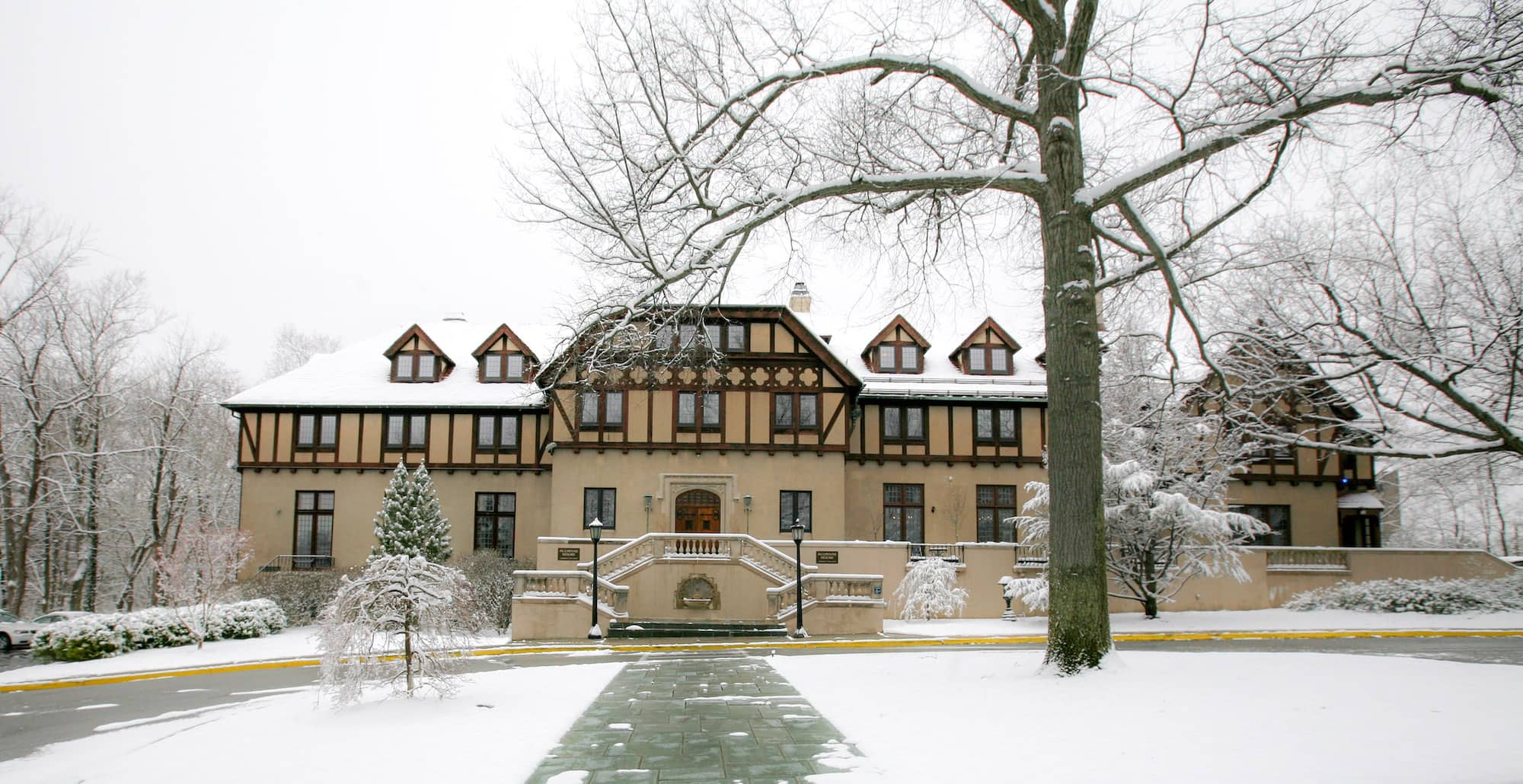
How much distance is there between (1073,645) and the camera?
1026 cm

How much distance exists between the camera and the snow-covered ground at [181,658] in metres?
20.1

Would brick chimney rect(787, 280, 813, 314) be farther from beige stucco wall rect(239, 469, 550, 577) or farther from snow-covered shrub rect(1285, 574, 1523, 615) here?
snow-covered shrub rect(1285, 574, 1523, 615)

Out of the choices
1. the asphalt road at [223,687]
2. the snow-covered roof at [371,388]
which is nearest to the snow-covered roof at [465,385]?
the snow-covered roof at [371,388]

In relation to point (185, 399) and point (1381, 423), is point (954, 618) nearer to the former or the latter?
point (1381, 423)

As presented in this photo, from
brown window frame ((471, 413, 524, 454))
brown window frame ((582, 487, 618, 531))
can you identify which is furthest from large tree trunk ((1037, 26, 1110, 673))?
brown window frame ((471, 413, 524, 454))

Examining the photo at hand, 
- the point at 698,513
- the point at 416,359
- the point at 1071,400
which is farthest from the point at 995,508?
the point at 1071,400

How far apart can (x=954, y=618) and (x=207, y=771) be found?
22.6m

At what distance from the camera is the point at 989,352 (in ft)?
112

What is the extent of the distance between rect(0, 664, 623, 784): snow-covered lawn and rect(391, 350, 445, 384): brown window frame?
76.0 feet

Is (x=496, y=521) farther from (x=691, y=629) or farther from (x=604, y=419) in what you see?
(x=691, y=629)

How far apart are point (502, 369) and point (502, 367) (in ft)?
0.27

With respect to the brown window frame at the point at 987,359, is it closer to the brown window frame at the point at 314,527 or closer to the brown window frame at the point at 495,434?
the brown window frame at the point at 495,434

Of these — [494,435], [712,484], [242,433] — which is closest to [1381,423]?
[712,484]

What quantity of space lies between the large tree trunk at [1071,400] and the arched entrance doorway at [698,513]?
19.4 meters
